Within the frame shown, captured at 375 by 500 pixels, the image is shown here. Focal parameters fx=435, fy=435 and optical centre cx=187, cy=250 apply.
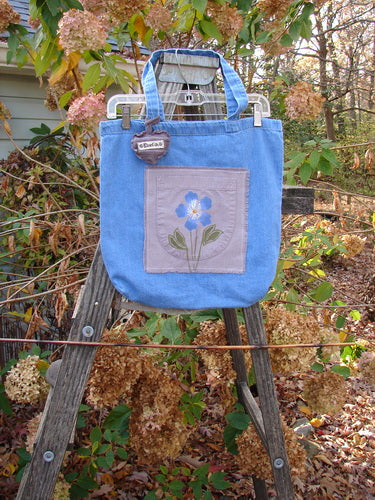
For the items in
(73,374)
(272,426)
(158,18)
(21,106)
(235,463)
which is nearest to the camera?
(73,374)

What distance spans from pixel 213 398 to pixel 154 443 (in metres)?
1.40

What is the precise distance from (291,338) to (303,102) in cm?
85

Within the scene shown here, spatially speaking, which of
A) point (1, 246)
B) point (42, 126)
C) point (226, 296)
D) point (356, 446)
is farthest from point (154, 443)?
point (42, 126)

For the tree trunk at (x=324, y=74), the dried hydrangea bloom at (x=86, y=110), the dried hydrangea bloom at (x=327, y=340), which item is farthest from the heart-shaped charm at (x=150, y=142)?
the tree trunk at (x=324, y=74)

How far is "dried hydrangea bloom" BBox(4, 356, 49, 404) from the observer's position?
146 cm

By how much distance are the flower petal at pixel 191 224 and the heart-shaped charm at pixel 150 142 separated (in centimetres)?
18

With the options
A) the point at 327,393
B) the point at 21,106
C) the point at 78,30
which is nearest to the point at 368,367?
the point at 327,393

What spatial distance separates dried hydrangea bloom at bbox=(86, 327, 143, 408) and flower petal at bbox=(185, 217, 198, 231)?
43 centimetres

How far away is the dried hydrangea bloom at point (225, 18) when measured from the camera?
165cm

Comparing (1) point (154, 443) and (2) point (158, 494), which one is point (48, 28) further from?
(2) point (158, 494)

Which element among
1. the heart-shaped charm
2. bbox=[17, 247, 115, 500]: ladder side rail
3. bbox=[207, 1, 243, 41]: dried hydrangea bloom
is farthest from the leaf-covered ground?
bbox=[207, 1, 243, 41]: dried hydrangea bloom

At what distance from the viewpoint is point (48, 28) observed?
1517 millimetres

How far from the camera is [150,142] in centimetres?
101

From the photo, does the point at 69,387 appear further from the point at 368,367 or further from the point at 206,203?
the point at 368,367
